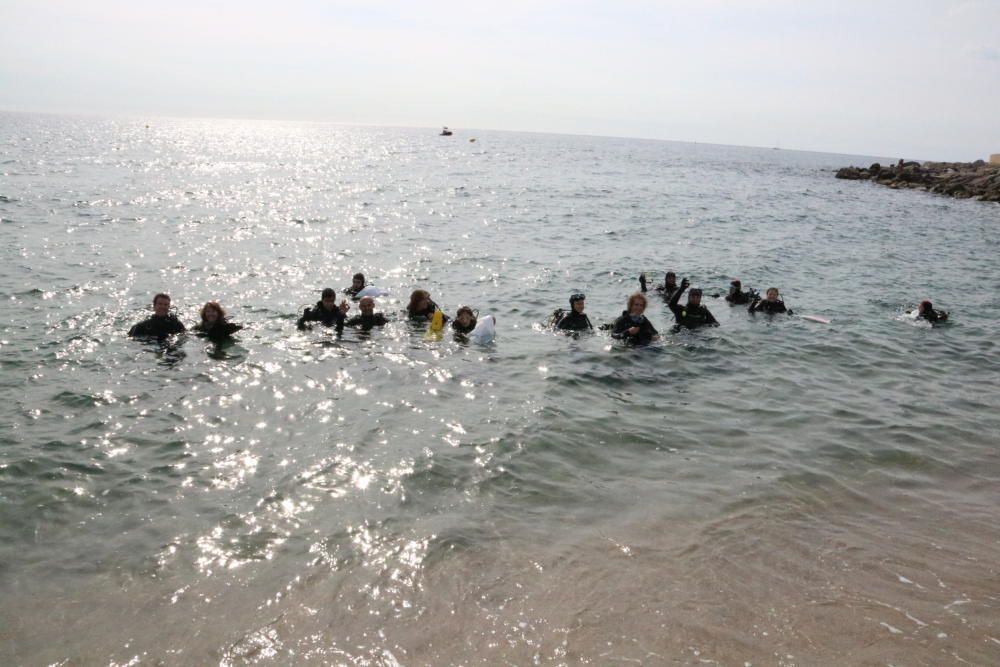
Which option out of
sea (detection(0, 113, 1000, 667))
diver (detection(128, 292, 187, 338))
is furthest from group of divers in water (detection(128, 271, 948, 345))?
sea (detection(0, 113, 1000, 667))

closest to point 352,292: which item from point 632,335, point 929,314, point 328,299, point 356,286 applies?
point 356,286

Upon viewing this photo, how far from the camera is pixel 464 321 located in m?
13.8

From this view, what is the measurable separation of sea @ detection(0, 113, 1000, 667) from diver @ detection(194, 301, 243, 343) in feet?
0.84

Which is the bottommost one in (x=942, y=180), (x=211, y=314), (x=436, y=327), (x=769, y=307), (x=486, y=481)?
(x=486, y=481)

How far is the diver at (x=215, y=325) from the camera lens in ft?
41.5

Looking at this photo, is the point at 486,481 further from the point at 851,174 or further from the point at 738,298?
the point at 851,174

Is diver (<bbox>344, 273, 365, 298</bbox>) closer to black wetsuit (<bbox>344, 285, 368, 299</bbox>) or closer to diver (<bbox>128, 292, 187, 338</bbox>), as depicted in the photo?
black wetsuit (<bbox>344, 285, 368, 299</bbox>)

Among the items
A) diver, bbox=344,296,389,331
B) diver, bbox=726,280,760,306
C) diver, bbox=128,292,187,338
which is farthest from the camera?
diver, bbox=726,280,760,306

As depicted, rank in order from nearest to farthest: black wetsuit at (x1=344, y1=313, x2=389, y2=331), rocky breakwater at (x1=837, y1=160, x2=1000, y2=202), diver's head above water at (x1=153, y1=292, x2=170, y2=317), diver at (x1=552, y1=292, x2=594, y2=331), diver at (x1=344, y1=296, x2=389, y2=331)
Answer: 1. diver's head above water at (x1=153, y1=292, x2=170, y2=317)
2. diver at (x1=344, y1=296, x2=389, y2=331)
3. black wetsuit at (x1=344, y1=313, x2=389, y2=331)
4. diver at (x1=552, y1=292, x2=594, y2=331)
5. rocky breakwater at (x1=837, y1=160, x2=1000, y2=202)

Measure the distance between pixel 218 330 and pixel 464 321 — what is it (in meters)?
4.92

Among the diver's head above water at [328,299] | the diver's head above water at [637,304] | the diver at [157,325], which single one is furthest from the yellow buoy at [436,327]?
the diver at [157,325]

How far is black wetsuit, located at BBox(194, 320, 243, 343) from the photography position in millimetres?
12727

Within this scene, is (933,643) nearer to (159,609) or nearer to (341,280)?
(159,609)

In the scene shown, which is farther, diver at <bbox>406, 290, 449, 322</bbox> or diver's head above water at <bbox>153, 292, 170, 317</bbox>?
diver at <bbox>406, 290, 449, 322</bbox>
